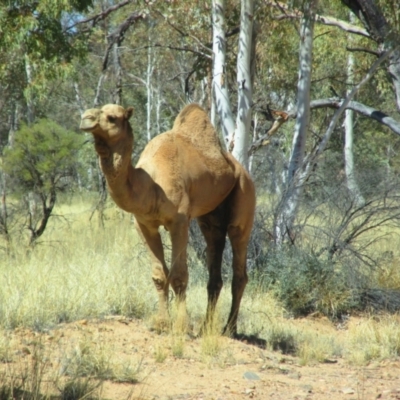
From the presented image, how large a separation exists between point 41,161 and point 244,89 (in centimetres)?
447

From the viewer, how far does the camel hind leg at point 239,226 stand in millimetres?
7797

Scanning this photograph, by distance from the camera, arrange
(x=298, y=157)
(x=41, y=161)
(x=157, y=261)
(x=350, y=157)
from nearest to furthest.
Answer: (x=157, y=261)
(x=298, y=157)
(x=41, y=161)
(x=350, y=157)

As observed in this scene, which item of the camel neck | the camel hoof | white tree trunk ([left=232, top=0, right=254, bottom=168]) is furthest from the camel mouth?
white tree trunk ([left=232, top=0, right=254, bottom=168])

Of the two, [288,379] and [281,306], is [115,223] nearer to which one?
[281,306]

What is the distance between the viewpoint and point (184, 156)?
23.7ft

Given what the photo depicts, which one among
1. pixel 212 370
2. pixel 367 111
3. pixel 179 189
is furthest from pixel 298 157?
pixel 212 370

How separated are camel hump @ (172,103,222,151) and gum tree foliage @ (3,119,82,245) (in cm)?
551

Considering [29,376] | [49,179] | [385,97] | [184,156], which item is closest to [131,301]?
[184,156]

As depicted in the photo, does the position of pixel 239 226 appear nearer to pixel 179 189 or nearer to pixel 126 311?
pixel 179 189

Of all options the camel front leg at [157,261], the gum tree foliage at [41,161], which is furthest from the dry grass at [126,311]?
the gum tree foliage at [41,161]

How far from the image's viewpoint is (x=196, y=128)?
7.65 m

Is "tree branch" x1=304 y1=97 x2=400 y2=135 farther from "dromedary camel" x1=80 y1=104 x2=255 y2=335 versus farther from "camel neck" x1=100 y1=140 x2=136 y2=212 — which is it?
"camel neck" x1=100 y1=140 x2=136 y2=212

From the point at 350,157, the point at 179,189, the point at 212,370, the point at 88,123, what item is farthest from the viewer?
the point at 350,157

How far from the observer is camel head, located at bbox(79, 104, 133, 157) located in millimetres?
5922
